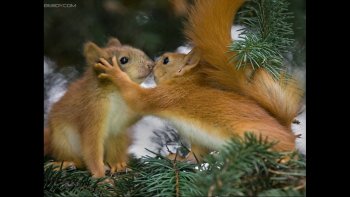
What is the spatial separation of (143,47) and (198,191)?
385mm

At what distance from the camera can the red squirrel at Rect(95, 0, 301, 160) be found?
0.98m

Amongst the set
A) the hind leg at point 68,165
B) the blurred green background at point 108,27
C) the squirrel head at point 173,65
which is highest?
the blurred green background at point 108,27

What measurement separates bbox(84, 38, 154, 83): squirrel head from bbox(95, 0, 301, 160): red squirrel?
0.01 metres

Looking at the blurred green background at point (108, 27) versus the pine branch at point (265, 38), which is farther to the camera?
the blurred green background at point (108, 27)

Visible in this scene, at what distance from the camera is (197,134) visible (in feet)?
3.29

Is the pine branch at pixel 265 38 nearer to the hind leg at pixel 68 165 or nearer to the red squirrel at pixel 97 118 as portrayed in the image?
the red squirrel at pixel 97 118

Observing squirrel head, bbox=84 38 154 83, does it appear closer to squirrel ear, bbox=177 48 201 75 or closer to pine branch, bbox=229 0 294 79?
squirrel ear, bbox=177 48 201 75

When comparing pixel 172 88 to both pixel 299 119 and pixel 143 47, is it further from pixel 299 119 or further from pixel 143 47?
pixel 299 119

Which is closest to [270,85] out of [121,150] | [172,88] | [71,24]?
[172,88]

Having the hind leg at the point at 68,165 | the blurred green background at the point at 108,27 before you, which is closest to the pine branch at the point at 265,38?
the blurred green background at the point at 108,27

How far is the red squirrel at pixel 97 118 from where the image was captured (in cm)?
106

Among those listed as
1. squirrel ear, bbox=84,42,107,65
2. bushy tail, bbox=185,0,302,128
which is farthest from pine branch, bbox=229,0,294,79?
squirrel ear, bbox=84,42,107,65

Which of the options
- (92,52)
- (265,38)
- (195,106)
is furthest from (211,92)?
(92,52)

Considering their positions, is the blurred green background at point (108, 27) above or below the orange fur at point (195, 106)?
above
